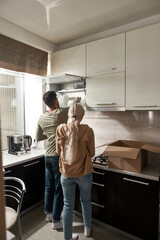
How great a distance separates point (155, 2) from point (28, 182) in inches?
98.7

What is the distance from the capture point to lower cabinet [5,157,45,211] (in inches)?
79.4

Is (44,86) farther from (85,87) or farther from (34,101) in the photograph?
(85,87)

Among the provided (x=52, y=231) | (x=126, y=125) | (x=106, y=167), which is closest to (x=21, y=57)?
(x=126, y=125)

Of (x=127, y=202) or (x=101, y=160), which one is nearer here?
(x=127, y=202)

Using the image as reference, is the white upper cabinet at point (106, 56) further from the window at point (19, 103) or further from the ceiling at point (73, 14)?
the window at point (19, 103)

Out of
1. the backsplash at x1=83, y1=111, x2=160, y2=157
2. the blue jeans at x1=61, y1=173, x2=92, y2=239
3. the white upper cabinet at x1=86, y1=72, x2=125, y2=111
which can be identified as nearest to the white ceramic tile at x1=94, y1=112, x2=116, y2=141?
the backsplash at x1=83, y1=111, x2=160, y2=157

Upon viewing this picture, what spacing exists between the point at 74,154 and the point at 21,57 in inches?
61.4

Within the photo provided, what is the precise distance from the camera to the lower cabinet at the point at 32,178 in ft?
6.62

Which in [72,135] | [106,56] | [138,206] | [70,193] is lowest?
[138,206]

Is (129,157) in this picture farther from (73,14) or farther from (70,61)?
(73,14)

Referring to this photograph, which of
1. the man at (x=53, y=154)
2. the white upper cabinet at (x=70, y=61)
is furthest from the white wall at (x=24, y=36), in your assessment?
the man at (x=53, y=154)

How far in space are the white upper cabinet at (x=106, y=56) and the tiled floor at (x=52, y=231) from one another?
1842mm

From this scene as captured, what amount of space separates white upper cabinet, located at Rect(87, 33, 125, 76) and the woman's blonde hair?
2.30 feet

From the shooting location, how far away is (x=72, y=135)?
1.50m
